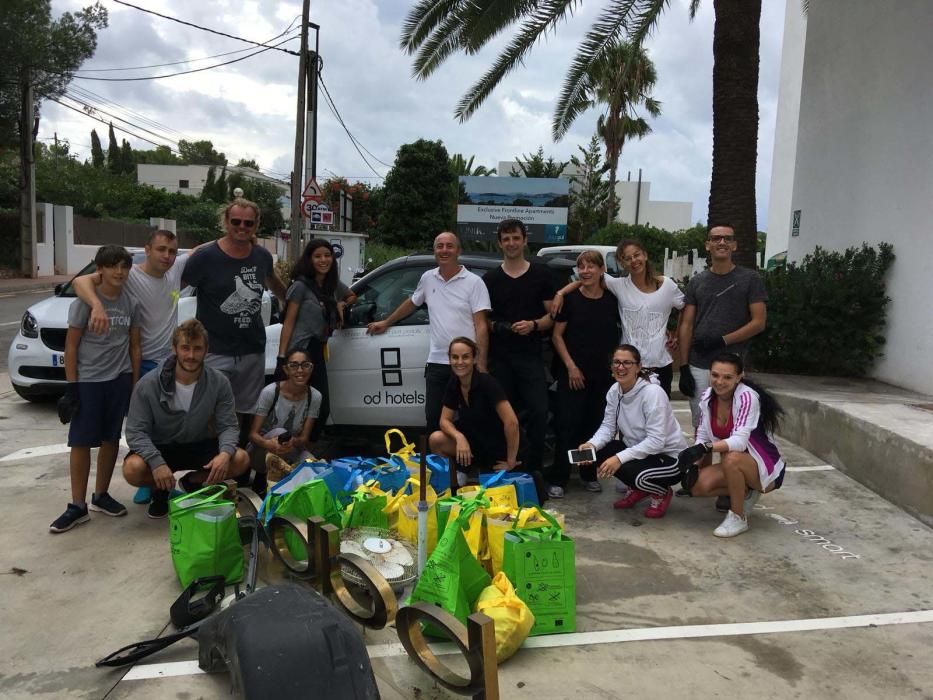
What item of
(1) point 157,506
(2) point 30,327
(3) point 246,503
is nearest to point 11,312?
(2) point 30,327

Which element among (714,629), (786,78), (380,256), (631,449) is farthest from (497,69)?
(380,256)

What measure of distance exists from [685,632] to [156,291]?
349 cm

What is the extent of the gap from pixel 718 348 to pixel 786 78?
2247 centimetres

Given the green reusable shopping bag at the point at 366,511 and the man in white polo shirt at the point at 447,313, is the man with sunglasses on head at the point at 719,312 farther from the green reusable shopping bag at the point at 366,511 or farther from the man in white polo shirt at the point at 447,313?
the green reusable shopping bag at the point at 366,511

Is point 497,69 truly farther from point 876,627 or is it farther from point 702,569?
point 876,627

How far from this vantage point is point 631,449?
4535mm

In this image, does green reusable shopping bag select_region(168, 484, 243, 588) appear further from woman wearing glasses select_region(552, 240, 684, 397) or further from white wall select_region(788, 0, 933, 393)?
white wall select_region(788, 0, 933, 393)

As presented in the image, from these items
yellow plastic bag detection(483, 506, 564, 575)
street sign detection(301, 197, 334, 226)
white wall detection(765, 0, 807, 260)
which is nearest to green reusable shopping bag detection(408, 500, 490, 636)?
yellow plastic bag detection(483, 506, 564, 575)

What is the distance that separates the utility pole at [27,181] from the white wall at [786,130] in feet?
71.6

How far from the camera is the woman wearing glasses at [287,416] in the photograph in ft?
15.8

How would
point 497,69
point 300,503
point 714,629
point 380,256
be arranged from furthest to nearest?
point 380,256 < point 497,69 < point 300,503 < point 714,629

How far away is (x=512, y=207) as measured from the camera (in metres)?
30.8

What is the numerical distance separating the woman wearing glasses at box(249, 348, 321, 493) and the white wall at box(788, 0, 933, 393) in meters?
6.53

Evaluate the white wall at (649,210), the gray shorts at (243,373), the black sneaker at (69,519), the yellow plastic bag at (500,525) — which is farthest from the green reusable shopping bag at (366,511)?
the white wall at (649,210)
